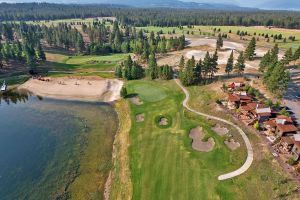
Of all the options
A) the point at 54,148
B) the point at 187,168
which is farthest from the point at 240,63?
the point at 54,148

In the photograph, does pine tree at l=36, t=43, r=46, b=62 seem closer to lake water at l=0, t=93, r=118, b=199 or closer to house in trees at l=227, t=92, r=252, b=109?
lake water at l=0, t=93, r=118, b=199

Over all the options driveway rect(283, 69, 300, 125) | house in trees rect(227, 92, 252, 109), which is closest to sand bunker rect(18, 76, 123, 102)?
house in trees rect(227, 92, 252, 109)

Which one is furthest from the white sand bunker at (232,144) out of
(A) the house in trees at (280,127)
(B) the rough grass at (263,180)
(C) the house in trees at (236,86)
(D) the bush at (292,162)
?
(C) the house in trees at (236,86)

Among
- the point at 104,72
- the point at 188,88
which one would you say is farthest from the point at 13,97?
the point at 188,88

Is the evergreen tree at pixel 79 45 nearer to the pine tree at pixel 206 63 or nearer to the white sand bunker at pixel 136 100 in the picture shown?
the white sand bunker at pixel 136 100

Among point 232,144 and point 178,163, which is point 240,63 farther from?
point 178,163

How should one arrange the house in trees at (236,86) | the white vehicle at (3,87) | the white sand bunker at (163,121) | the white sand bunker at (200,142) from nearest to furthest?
1. the white sand bunker at (200,142)
2. the white sand bunker at (163,121)
3. the house in trees at (236,86)
4. the white vehicle at (3,87)
